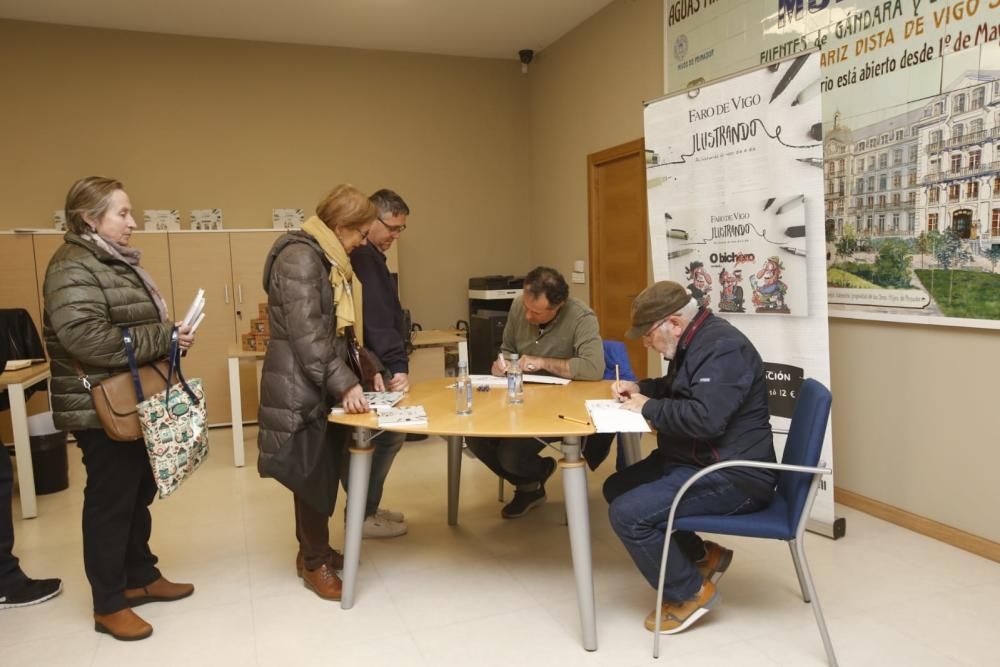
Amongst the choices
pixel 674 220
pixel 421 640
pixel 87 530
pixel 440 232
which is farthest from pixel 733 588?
pixel 440 232

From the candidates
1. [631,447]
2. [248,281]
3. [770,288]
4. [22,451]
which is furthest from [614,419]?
[248,281]

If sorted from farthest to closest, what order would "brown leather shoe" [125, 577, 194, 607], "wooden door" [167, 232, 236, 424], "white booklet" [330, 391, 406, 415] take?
1. "wooden door" [167, 232, 236, 424]
2. "brown leather shoe" [125, 577, 194, 607]
3. "white booklet" [330, 391, 406, 415]

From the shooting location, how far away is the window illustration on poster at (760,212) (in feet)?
9.98

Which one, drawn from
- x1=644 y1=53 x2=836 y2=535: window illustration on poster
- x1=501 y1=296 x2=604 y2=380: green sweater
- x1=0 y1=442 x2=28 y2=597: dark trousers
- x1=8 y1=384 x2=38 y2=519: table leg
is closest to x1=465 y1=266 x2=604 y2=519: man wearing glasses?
x1=501 y1=296 x2=604 y2=380: green sweater

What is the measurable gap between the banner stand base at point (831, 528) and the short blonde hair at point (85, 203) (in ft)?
9.94

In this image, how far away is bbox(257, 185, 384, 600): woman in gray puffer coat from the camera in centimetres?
244

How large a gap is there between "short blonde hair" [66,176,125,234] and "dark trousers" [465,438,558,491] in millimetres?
1785

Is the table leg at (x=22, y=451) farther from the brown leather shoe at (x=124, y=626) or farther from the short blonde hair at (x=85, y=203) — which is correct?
the short blonde hair at (x=85, y=203)

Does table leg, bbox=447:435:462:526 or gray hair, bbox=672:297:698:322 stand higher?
gray hair, bbox=672:297:698:322

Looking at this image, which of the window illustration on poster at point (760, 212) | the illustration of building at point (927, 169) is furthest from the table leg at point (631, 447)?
the illustration of building at point (927, 169)

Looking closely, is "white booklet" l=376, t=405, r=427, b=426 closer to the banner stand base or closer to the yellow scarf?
the yellow scarf

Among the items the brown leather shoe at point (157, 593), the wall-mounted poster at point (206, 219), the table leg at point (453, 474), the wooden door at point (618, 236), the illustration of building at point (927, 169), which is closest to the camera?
the brown leather shoe at point (157, 593)

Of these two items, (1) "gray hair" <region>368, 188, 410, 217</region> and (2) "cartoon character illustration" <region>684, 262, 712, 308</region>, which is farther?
(2) "cartoon character illustration" <region>684, 262, 712, 308</region>

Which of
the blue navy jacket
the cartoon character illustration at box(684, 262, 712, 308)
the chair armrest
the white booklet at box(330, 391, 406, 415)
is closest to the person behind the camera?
the chair armrest
